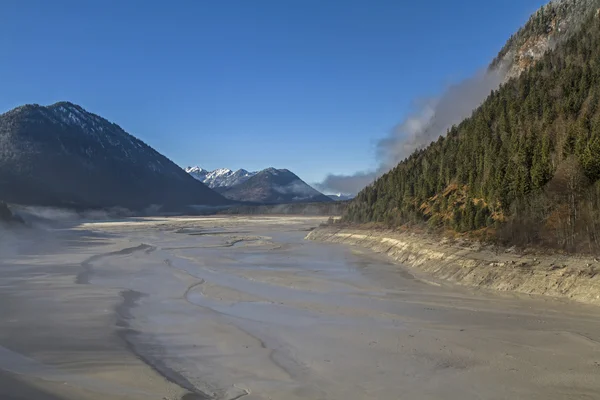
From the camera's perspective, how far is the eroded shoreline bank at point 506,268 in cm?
2367

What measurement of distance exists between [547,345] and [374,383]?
25.0 feet

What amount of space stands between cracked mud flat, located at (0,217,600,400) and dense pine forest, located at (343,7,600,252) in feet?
33.8

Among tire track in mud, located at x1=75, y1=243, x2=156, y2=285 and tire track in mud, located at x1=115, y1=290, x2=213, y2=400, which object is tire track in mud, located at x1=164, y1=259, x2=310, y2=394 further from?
tire track in mud, located at x1=75, y1=243, x2=156, y2=285

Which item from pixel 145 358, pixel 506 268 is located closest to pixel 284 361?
pixel 145 358

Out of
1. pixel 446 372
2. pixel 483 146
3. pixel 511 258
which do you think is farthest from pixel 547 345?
pixel 483 146

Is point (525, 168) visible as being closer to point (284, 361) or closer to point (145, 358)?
point (284, 361)

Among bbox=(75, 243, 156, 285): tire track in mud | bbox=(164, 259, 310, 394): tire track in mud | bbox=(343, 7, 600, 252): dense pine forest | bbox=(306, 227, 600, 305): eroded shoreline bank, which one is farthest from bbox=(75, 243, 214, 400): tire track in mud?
bbox=(343, 7, 600, 252): dense pine forest

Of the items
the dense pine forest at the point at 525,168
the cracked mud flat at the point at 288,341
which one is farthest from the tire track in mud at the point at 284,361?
the dense pine forest at the point at 525,168

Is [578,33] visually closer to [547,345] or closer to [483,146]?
[483,146]

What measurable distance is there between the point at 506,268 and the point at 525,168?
51.4 ft

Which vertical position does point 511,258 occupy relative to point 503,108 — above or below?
below

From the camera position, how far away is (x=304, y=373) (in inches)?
553

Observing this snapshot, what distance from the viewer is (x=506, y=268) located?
2831 cm

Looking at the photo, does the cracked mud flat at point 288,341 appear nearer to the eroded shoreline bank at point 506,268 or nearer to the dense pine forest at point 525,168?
the eroded shoreline bank at point 506,268
